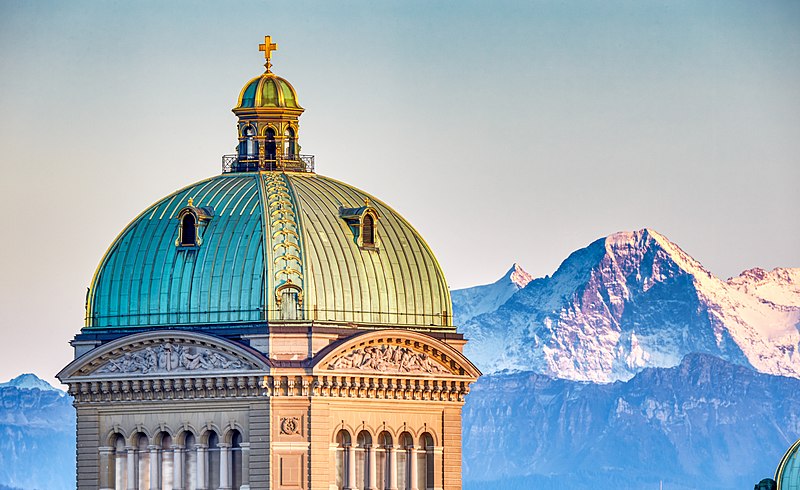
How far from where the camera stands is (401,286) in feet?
468

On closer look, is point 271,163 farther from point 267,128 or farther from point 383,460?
point 383,460

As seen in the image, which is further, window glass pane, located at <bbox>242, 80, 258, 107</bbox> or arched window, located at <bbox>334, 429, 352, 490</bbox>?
window glass pane, located at <bbox>242, 80, 258, 107</bbox>

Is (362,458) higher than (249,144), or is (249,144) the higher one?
(249,144)

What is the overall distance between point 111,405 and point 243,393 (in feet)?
23.6

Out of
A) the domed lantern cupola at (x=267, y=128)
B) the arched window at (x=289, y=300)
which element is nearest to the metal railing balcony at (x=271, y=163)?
the domed lantern cupola at (x=267, y=128)

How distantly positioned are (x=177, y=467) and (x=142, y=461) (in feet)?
7.89

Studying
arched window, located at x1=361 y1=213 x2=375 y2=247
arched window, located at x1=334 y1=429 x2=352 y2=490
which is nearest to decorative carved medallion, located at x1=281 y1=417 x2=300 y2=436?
arched window, located at x1=334 y1=429 x2=352 y2=490

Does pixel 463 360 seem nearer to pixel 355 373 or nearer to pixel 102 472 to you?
pixel 355 373

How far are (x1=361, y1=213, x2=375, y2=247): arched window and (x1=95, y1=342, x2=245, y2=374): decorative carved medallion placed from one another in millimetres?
9078

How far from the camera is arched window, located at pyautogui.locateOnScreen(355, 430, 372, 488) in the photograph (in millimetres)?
140875

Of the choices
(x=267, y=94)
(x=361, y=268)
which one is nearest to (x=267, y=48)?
(x=267, y=94)

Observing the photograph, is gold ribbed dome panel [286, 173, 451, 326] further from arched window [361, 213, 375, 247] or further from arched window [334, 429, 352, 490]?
arched window [334, 429, 352, 490]

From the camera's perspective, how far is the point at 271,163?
145250 mm

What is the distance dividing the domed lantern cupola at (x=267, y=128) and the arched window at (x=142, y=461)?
43.3 feet
